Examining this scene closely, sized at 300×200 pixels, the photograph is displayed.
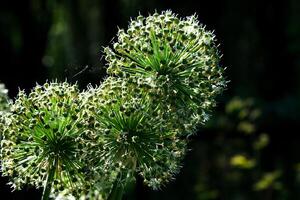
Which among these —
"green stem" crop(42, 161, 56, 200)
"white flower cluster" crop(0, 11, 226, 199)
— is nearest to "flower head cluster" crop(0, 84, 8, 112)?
"white flower cluster" crop(0, 11, 226, 199)

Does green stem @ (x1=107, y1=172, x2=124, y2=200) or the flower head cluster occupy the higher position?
the flower head cluster

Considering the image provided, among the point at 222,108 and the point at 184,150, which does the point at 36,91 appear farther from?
the point at 222,108

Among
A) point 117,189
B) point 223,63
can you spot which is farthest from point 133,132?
point 223,63

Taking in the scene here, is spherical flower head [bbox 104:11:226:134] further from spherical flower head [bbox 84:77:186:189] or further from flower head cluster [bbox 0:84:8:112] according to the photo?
flower head cluster [bbox 0:84:8:112]

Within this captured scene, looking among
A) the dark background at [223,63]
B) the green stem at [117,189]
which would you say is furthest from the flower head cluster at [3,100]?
the dark background at [223,63]

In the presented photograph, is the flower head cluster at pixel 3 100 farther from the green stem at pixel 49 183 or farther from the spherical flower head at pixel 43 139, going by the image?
the green stem at pixel 49 183
